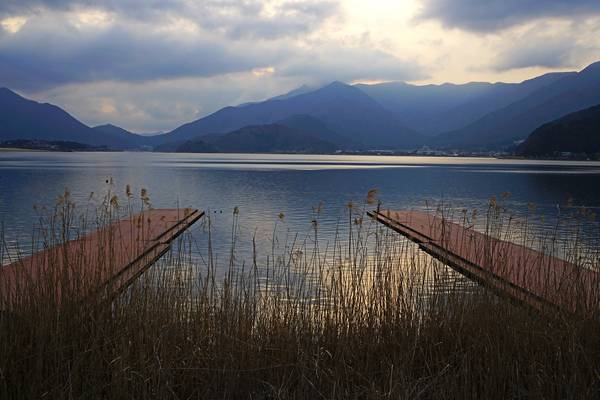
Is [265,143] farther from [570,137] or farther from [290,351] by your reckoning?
[290,351]

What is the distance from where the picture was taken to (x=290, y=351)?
3.74 m

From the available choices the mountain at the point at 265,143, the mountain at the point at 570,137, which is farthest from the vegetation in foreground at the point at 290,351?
the mountain at the point at 265,143

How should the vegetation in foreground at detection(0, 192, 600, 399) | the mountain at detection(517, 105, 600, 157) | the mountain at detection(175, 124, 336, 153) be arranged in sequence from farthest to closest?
the mountain at detection(175, 124, 336, 153) < the mountain at detection(517, 105, 600, 157) < the vegetation in foreground at detection(0, 192, 600, 399)

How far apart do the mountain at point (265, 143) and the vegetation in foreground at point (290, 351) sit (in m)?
162

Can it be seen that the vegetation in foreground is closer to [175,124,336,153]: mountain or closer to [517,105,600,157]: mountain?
[517,105,600,157]: mountain

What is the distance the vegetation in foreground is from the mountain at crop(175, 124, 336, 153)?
16235 centimetres

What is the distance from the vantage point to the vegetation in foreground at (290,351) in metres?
3.33

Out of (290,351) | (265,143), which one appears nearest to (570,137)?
(290,351)

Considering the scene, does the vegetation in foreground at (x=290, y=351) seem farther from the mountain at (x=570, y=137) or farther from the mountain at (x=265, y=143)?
the mountain at (x=265, y=143)

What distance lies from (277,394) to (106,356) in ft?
3.56

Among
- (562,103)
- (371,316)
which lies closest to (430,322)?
(371,316)

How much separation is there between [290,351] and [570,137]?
3567 inches

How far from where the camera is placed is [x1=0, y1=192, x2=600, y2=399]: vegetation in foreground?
333cm

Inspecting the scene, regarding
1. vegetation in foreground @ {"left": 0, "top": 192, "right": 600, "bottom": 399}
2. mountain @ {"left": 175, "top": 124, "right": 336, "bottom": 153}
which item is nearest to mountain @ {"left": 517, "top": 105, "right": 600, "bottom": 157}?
mountain @ {"left": 175, "top": 124, "right": 336, "bottom": 153}
